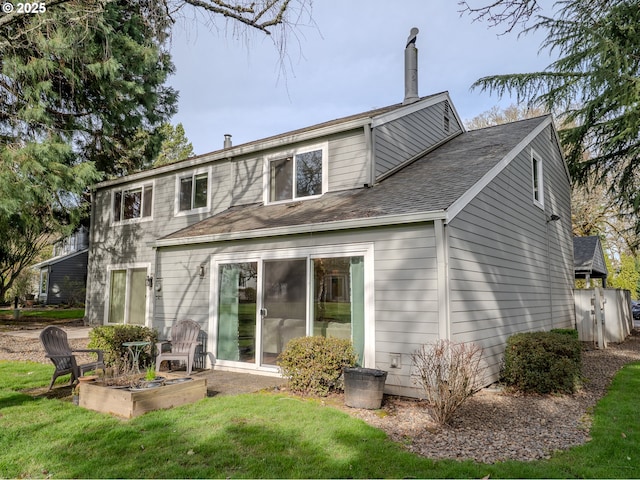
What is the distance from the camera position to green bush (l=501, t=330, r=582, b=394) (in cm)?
650

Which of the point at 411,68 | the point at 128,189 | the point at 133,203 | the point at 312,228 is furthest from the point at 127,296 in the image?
the point at 411,68

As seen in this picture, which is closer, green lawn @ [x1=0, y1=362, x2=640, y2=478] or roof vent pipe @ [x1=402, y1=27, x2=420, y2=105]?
green lawn @ [x1=0, y1=362, x2=640, y2=478]

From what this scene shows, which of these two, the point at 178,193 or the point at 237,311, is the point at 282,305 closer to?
the point at 237,311

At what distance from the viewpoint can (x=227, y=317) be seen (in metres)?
8.25

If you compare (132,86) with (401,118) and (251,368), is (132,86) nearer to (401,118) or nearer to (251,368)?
(401,118)

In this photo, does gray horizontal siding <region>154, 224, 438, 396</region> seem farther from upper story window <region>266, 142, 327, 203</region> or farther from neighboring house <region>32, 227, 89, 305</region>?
neighboring house <region>32, 227, 89, 305</region>

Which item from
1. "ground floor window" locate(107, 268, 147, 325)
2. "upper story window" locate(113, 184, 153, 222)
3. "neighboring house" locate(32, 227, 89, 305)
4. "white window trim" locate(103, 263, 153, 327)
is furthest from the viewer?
"neighboring house" locate(32, 227, 89, 305)

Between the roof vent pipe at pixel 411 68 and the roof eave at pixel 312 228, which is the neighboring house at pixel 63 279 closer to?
the roof eave at pixel 312 228

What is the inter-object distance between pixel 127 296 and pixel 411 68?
1104 cm

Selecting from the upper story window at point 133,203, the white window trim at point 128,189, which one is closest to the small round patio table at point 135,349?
the white window trim at point 128,189

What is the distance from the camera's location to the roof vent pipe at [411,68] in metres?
11.9

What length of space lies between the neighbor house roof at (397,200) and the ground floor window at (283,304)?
2.12 feet

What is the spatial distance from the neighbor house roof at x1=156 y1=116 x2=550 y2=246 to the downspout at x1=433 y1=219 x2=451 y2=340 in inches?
9.1

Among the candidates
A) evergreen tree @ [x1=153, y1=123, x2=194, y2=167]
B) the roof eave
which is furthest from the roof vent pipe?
evergreen tree @ [x1=153, y1=123, x2=194, y2=167]
